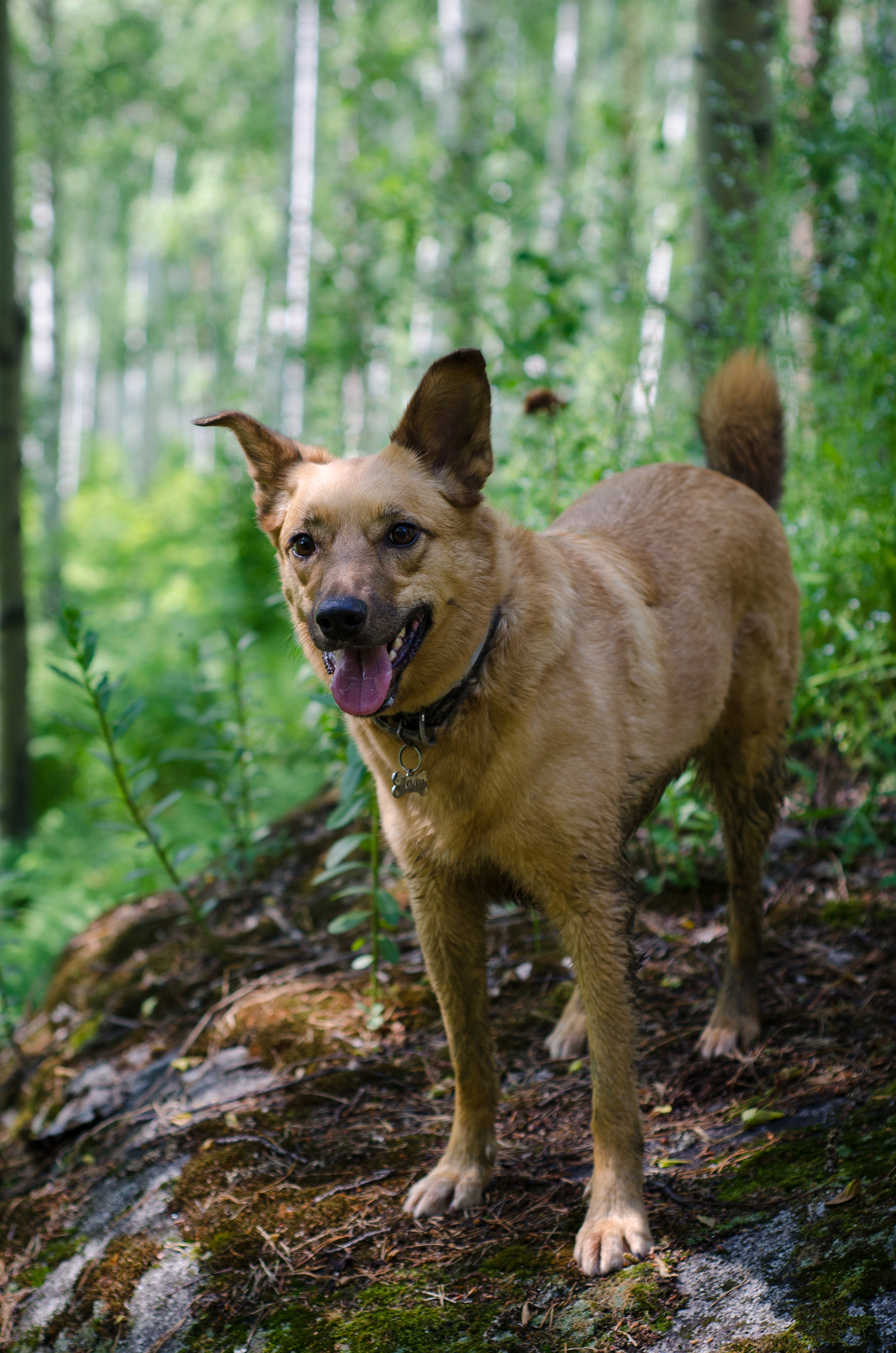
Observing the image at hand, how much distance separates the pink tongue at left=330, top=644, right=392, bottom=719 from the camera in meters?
2.29

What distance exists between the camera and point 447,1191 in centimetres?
263

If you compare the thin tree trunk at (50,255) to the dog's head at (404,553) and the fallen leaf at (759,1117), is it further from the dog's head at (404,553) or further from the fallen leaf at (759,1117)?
the fallen leaf at (759,1117)

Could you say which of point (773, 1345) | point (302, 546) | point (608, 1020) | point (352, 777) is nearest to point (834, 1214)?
point (773, 1345)

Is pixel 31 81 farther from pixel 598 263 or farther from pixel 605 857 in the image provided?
pixel 605 857

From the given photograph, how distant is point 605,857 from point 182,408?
3662cm

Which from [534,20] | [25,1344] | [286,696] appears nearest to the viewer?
[25,1344]

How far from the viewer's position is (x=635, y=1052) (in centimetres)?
249

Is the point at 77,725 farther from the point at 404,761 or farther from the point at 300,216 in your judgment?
the point at 300,216

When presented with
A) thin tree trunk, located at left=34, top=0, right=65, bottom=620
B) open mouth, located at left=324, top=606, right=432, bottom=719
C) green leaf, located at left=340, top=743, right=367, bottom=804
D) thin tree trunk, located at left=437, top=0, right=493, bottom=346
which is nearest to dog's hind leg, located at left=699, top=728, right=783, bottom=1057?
green leaf, located at left=340, top=743, right=367, bottom=804

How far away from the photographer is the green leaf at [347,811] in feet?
10.8

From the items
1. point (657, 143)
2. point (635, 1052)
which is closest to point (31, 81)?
point (657, 143)

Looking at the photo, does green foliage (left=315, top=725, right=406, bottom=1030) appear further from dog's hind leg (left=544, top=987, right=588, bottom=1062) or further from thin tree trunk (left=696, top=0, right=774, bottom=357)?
thin tree trunk (left=696, top=0, right=774, bottom=357)

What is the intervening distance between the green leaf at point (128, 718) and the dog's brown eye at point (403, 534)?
49.4 inches

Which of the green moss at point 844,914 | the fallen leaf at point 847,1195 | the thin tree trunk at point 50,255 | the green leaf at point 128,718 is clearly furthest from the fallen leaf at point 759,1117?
the thin tree trunk at point 50,255
